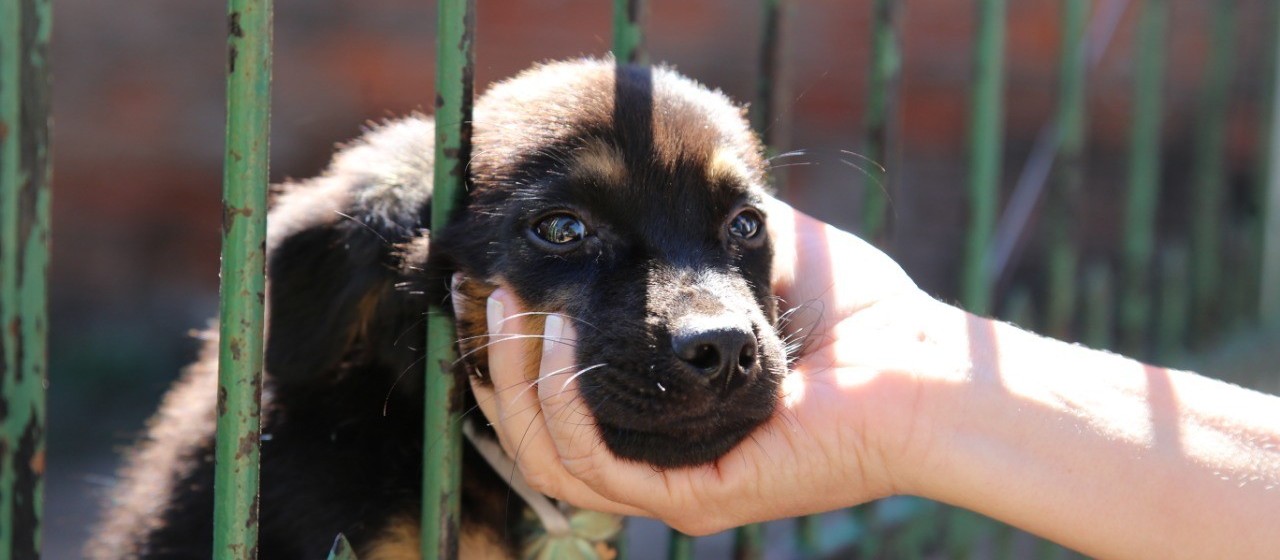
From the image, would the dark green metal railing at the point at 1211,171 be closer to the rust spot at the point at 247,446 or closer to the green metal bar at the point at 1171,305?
the green metal bar at the point at 1171,305

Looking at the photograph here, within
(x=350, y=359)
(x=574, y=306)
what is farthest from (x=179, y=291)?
(x=574, y=306)

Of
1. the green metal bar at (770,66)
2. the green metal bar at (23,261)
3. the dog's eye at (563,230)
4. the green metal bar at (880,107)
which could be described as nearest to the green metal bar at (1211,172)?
the green metal bar at (880,107)

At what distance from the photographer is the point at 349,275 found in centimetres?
263

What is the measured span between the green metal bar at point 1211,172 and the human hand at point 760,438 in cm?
363

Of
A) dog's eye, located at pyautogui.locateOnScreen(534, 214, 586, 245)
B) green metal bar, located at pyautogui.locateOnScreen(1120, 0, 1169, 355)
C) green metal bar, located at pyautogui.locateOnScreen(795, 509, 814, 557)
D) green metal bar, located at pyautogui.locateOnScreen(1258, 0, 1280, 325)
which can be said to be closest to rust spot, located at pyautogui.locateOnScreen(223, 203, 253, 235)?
dog's eye, located at pyautogui.locateOnScreen(534, 214, 586, 245)

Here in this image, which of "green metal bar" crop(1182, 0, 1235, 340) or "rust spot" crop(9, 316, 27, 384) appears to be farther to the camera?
"green metal bar" crop(1182, 0, 1235, 340)

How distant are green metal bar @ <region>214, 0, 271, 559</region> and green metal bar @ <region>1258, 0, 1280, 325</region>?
16.4 feet

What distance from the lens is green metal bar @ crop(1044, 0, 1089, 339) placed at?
12.6ft

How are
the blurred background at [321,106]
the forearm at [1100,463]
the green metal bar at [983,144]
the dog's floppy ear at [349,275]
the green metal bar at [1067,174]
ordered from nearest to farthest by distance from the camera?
the forearm at [1100,463]
the dog's floppy ear at [349,275]
the green metal bar at [983,144]
the green metal bar at [1067,174]
the blurred background at [321,106]

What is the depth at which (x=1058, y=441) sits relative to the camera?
2080mm

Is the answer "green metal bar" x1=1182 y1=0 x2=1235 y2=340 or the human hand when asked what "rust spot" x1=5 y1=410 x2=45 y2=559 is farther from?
"green metal bar" x1=1182 y1=0 x2=1235 y2=340

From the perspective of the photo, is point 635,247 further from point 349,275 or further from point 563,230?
point 349,275

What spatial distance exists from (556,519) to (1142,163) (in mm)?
3204

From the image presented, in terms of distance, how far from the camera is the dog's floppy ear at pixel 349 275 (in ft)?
8.51
